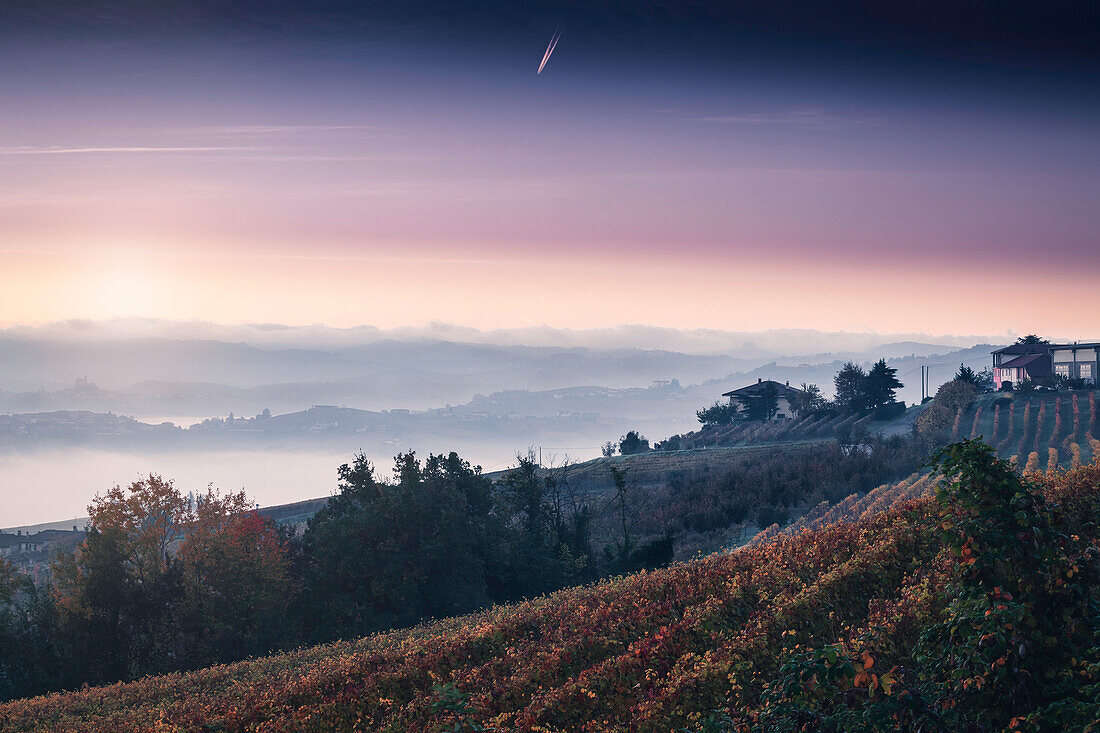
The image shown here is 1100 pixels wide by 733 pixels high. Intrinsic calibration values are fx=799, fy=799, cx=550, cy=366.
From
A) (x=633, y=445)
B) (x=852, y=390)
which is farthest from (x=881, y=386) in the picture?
Answer: (x=633, y=445)

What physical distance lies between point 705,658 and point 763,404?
4669 inches

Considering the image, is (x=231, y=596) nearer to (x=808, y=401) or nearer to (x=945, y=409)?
(x=945, y=409)

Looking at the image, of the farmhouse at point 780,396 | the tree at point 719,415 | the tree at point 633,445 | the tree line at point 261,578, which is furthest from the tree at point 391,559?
the tree at point 719,415

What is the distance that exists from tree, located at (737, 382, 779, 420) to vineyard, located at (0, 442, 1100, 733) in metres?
108

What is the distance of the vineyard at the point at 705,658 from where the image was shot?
6.81 meters

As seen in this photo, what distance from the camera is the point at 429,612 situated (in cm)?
4156

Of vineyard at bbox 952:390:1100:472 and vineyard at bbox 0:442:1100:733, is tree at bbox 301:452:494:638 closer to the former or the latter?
vineyard at bbox 0:442:1100:733

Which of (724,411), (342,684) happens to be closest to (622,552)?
(342,684)

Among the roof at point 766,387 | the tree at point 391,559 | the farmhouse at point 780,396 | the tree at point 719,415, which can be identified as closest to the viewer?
the tree at point 391,559

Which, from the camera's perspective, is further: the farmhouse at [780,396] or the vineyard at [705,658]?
the farmhouse at [780,396]

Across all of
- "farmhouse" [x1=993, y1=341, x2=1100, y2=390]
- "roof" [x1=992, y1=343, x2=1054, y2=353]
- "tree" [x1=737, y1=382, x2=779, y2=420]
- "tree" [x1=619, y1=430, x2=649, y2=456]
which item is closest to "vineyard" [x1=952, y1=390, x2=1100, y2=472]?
"farmhouse" [x1=993, y1=341, x2=1100, y2=390]

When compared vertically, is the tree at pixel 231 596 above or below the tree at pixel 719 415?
below

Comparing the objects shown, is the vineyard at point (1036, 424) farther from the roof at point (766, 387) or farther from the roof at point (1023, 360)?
the roof at point (766, 387)

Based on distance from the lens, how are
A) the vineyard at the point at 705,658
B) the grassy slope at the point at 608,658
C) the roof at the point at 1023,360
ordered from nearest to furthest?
the vineyard at the point at 705,658
the grassy slope at the point at 608,658
the roof at the point at 1023,360
